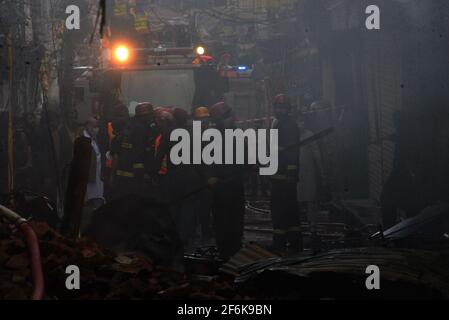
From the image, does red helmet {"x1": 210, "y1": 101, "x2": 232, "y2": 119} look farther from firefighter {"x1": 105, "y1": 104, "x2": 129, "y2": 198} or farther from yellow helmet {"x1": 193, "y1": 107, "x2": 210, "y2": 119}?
firefighter {"x1": 105, "y1": 104, "x2": 129, "y2": 198}

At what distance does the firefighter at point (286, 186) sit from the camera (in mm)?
10352

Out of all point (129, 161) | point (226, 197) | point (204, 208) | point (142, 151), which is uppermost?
point (142, 151)

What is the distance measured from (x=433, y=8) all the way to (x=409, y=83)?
3.50 feet

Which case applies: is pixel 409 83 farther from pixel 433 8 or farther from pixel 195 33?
pixel 195 33

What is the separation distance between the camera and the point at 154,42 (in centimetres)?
1873

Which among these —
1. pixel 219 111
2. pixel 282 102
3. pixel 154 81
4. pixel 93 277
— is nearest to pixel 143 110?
pixel 219 111

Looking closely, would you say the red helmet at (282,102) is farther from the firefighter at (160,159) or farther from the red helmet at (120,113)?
the red helmet at (120,113)

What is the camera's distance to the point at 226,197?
1069 cm

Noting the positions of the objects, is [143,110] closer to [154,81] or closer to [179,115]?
[179,115]

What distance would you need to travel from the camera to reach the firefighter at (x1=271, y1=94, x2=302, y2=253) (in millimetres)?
10352

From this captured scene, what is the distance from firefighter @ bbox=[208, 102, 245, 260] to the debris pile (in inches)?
132

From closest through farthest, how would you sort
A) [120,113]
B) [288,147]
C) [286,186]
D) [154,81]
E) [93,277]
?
[93,277], [288,147], [286,186], [120,113], [154,81]

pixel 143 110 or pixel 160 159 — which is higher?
pixel 143 110

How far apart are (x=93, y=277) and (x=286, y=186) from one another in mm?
4056
